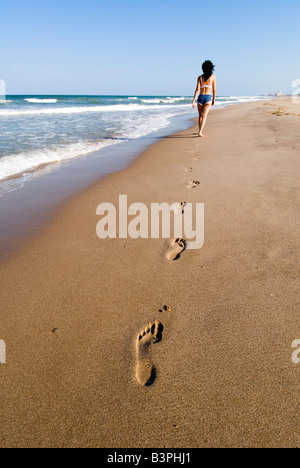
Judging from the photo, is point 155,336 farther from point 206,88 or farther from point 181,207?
point 206,88

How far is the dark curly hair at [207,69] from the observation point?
236 inches

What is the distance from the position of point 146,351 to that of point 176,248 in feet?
3.24

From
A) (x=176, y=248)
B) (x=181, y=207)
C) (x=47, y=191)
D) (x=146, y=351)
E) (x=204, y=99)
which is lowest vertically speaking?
(x=146, y=351)

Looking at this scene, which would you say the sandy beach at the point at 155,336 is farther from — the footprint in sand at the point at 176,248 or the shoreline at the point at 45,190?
the shoreline at the point at 45,190

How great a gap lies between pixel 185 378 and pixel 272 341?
0.48 meters

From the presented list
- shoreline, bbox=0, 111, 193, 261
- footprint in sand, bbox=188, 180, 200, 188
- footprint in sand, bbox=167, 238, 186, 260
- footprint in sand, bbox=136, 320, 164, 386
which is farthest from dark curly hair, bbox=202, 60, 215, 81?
footprint in sand, bbox=136, 320, 164, 386

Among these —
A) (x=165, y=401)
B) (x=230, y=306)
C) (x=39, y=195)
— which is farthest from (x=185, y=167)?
(x=165, y=401)

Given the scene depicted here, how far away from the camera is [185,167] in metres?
4.23

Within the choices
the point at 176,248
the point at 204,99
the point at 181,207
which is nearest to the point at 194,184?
the point at 181,207

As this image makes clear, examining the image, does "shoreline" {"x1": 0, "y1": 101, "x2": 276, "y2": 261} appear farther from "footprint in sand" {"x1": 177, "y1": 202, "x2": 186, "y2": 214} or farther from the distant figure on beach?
the distant figure on beach

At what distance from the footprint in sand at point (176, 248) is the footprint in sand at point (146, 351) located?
0.67m

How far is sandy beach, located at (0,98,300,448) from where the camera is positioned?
103cm

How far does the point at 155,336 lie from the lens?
1.41 m

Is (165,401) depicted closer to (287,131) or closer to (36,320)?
(36,320)
